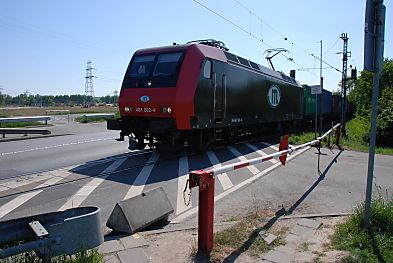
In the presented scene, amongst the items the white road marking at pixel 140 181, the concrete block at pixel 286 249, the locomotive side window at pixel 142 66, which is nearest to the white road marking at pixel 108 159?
the white road marking at pixel 140 181

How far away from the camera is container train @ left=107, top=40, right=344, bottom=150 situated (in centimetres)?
1035

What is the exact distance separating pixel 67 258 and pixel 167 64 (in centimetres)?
815

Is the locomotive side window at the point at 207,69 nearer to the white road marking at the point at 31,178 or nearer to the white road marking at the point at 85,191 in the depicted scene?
the white road marking at the point at 85,191

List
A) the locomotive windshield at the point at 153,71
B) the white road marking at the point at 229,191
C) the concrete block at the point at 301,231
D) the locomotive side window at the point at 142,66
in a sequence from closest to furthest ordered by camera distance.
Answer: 1. the concrete block at the point at 301,231
2. the white road marking at the point at 229,191
3. the locomotive windshield at the point at 153,71
4. the locomotive side window at the point at 142,66

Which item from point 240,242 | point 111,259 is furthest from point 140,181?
point 111,259

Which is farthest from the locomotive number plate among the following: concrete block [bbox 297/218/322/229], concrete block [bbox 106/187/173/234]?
concrete block [bbox 297/218/322/229]

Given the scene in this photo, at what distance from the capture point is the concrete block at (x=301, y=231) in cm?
464

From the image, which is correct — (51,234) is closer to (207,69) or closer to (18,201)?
(18,201)

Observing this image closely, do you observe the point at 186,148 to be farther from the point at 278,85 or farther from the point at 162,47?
the point at 278,85

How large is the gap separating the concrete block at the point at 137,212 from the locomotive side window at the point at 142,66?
658 centimetres

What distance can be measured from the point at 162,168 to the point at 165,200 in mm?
4073

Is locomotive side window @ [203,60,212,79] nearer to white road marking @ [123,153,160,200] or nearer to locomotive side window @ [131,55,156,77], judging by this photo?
locomotive side window @ [131,55,156,77]

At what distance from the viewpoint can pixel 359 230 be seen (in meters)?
4.56

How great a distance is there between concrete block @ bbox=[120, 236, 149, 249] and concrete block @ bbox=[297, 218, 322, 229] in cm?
215
